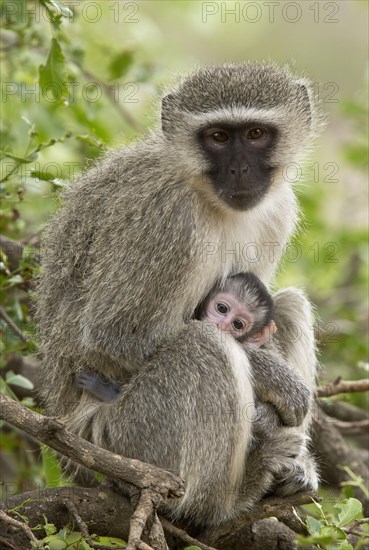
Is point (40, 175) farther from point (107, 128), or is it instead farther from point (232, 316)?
point (107, 128)

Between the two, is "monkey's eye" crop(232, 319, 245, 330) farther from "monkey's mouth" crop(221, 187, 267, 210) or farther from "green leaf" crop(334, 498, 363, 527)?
"green leaf" crop(334, 498, 363, 527)

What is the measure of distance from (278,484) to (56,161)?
4.17 m

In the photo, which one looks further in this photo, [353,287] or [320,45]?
[320,45]

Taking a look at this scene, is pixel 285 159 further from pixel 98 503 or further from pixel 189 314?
pixel 98 503

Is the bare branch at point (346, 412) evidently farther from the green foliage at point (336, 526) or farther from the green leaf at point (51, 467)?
the green foliage at point (336, 526)

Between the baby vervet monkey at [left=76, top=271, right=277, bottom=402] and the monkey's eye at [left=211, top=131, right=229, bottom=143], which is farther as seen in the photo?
the baby vervet monkey at [left=76, top=271, right=277, bottom=402]

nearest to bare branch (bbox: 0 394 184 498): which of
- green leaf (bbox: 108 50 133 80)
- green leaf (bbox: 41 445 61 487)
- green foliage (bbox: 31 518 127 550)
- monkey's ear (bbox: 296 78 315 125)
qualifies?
green foliage (bbox: 31 518 127 550)

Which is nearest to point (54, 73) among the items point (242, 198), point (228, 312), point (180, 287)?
point (242, 198)

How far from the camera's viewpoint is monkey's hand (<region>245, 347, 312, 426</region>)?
621 cm

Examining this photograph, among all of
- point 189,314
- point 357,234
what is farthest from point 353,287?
point 189,314

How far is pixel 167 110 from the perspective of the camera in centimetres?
660

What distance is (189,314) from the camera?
6219mm

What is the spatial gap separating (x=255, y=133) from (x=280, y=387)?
1.75 meters

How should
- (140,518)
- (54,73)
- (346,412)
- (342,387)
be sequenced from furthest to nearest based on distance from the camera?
1. (346,412)
2. (342,387)
3. (54,73)
4. (140,518)
